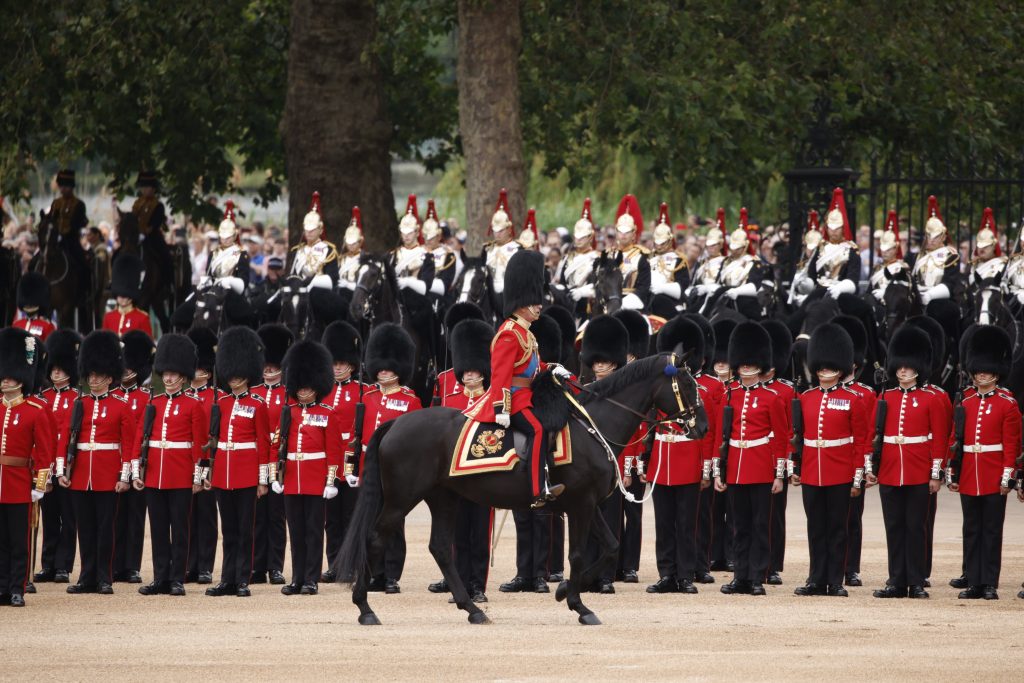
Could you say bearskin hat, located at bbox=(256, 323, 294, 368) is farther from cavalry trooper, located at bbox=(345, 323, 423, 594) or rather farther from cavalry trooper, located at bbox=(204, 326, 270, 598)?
cavalry trooper, located at bbox=(204, 326, 270, 598)

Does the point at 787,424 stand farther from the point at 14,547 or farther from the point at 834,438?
the point at 14,547

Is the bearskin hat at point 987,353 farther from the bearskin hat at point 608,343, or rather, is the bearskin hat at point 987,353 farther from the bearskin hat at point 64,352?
the bearskin hat at point 64,352

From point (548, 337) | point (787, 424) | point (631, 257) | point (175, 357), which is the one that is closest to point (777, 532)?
point (787, 424)

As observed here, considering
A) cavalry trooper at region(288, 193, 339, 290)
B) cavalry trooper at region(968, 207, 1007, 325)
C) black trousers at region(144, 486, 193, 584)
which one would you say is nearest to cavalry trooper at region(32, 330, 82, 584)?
black trousers at region(144, 486, 193, 584)

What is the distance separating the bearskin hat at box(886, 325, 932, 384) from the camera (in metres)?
11.6

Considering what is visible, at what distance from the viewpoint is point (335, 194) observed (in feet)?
64.2

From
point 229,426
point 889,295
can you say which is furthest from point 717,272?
point 229,426

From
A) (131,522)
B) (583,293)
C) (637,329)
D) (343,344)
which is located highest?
(583,293)

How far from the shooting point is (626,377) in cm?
1059

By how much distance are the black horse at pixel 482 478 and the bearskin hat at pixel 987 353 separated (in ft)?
6.82

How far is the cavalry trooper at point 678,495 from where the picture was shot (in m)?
11.7

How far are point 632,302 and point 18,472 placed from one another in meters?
5.97

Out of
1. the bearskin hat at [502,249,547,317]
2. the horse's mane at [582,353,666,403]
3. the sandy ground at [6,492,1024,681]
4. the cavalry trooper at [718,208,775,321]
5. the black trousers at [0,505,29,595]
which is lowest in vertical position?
the sandy ground at [6,492,1024,681]

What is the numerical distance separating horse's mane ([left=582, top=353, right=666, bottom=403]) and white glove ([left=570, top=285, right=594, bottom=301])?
506cm
